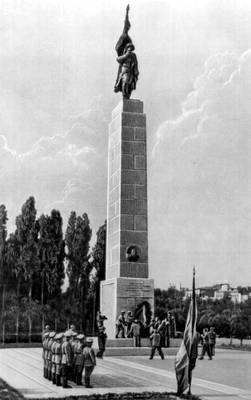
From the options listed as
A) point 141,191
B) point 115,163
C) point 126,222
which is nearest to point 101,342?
point 126,222

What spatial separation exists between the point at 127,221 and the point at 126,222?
54 millimetres

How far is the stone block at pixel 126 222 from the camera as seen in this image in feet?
67.0

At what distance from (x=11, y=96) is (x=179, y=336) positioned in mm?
11037

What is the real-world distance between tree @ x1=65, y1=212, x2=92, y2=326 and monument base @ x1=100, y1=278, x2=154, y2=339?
1392 centimetres

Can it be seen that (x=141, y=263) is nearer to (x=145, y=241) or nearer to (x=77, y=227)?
(x=145, y=241)

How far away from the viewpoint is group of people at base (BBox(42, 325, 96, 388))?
9836mm

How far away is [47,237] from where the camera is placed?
→ 33875mm

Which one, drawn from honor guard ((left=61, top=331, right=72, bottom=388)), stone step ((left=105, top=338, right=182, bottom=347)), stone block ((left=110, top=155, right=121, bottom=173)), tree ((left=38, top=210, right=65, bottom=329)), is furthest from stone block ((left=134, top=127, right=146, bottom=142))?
tree ((left=38, top=210, right=65, bottom=329))

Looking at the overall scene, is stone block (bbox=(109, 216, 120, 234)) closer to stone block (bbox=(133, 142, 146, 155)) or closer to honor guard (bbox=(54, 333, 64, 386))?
stone block (bbox=(133, 142, 146, 155))

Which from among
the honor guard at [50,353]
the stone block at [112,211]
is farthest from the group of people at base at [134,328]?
the honor guard at [50,353]

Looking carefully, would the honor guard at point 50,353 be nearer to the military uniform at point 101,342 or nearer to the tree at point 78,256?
the military uniform at point 101,342

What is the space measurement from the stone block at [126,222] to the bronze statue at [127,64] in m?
4.89

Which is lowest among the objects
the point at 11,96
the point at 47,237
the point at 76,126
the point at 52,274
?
the point at 52,274

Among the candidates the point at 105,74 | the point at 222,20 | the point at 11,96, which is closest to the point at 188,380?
the point at 222,20
